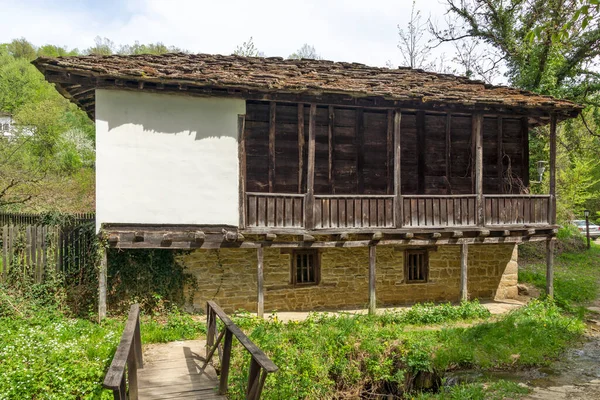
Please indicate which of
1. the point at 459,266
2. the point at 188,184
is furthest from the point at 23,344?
the point at 459,266

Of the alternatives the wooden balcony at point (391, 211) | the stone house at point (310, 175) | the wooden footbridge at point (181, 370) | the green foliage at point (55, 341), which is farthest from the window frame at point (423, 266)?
the wooden footbridge at point (181, 370)

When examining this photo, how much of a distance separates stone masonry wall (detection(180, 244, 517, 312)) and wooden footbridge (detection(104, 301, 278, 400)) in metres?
3.08

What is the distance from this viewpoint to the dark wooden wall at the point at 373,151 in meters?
12.1

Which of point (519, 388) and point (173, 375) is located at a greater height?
point (173, 375)

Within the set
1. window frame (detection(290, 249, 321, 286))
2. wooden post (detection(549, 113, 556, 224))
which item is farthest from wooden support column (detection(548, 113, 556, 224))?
window frame (detection(290, 249, 321, 286))

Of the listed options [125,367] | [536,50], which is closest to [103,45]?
[536,50]

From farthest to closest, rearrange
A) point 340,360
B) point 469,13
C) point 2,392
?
1. point 469,13
2. point 340,360
3. point 2,392

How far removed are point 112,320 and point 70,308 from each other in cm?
129

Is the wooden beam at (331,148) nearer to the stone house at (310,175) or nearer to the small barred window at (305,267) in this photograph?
the stone house at (310,175)

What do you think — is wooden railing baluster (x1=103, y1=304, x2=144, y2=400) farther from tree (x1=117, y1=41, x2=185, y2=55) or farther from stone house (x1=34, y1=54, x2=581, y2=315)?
tree (x1=117, y1=41, x2=185, y2=55)

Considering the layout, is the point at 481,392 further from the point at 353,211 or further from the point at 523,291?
the point at 523,291

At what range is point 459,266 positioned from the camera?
45.2ft

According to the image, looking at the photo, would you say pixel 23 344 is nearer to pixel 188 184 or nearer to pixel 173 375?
pixel 173 375

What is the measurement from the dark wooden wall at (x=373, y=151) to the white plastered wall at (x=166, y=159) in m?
1.50
